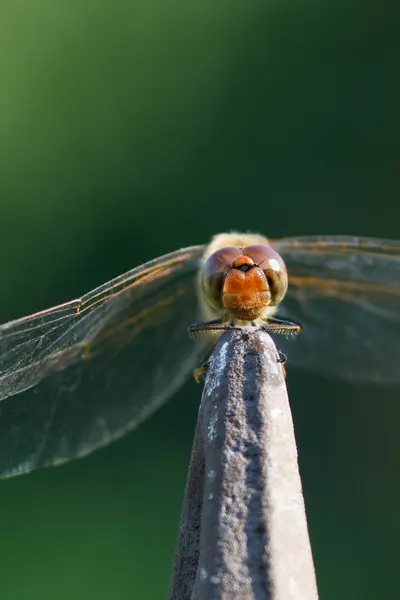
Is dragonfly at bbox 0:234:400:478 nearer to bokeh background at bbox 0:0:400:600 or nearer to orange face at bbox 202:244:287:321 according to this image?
orange face at bbox 202:244:287:321

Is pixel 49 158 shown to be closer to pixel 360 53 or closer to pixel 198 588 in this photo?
pixel 360 53

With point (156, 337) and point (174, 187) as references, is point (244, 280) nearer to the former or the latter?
point (156, 337)

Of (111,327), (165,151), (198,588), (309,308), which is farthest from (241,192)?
(198,588)

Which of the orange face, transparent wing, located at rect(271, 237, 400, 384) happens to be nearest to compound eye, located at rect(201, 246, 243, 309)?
the orange face

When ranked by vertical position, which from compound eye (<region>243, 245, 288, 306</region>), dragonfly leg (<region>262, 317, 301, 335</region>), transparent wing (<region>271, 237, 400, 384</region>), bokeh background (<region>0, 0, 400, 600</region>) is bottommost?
dragonfly leg (<region>262, 317, 301, 335</region>)

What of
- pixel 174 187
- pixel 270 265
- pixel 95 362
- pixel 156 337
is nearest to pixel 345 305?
pixel 156 337

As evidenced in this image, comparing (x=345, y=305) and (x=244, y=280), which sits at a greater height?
(x=345, y=305)
